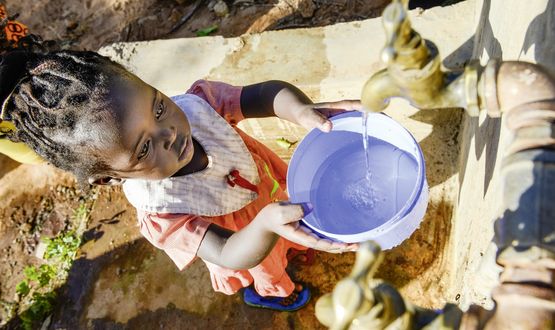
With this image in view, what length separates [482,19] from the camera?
72.4 inches

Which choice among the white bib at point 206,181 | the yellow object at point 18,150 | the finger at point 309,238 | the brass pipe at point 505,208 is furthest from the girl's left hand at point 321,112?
the yellow object at point 18,150

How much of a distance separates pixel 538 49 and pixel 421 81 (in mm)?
350

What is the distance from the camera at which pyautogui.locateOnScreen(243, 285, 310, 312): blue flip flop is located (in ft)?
7.75

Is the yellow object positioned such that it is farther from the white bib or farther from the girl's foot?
the girl's foot

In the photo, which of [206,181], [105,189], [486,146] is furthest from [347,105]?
A: [105,189]

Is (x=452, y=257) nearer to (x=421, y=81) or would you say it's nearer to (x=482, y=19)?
(x=482, y=19)

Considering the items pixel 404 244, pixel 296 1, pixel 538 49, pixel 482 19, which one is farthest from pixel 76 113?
pixel 296 1

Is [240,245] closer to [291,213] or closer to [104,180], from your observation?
[291,213]

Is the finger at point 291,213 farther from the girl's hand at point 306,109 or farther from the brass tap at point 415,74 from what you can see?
the brass tap at point 415,74

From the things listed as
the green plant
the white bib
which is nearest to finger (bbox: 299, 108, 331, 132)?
the white bib

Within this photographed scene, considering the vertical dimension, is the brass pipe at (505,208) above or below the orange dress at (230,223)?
above

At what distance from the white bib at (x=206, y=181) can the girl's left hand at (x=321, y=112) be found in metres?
0.27

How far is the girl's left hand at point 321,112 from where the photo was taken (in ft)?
5.34

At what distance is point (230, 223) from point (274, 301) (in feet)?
2.23
